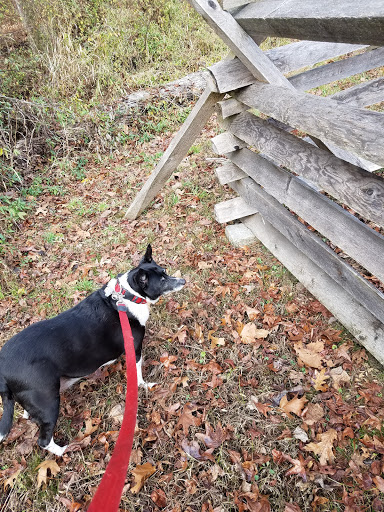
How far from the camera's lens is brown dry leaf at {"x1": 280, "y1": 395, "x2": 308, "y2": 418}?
2.58 metres

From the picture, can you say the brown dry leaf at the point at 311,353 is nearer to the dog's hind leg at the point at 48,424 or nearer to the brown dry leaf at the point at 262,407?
the brown dry leaf at the point at 262,407

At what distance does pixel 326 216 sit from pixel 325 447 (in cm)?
181

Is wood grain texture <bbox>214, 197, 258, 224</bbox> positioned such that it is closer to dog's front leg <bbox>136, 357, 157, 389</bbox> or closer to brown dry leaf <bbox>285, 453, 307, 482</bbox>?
dog's front leg <bbox>136, 357, 157, 389</bbox>

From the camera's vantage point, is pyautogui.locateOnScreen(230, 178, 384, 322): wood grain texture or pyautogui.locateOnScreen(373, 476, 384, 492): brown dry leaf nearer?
pyautogui.locateOnScreen(373, 476, 384, 492): brown dry leaf

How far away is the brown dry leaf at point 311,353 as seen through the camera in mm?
2877

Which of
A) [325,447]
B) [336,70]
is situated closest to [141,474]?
[325,447]

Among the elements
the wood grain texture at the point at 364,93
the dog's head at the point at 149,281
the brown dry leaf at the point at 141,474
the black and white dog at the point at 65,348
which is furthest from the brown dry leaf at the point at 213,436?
the wood grain texture at the point at 364,93

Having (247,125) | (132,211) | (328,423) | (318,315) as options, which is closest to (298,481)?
(328,423)

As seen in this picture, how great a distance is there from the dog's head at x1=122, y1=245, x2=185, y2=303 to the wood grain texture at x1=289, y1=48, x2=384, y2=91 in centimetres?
251

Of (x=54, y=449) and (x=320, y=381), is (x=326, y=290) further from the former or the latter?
(x=54, y=449)

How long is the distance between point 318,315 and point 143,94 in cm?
672

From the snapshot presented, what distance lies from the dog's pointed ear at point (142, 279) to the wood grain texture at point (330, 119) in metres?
1.81

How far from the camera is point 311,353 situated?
295cm

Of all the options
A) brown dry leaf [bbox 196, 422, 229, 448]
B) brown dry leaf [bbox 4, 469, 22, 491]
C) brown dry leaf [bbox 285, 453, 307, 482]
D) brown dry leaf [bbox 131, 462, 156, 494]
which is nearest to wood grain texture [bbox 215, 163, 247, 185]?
brown dry leaf [bbox 196, 422, 229, 448]
